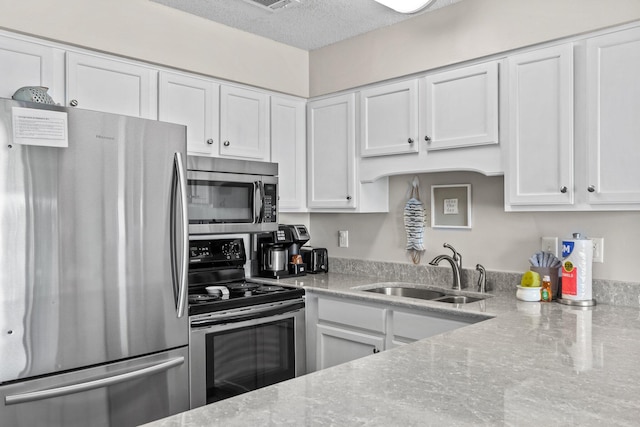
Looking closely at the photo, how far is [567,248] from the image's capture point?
2289 millimetres

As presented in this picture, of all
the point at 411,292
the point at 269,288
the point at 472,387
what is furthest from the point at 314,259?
the point at 472,387

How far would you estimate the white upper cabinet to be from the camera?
2439 millimetres

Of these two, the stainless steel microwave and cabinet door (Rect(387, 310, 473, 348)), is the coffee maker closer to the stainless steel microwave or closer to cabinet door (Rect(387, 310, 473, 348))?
the stainless steel microwave

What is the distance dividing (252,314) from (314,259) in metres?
0.91

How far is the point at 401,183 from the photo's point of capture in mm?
3250

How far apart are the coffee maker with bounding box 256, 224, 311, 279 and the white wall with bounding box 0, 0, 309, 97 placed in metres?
0.95

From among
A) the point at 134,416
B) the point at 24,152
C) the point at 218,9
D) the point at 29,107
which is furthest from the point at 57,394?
the point at 218,9

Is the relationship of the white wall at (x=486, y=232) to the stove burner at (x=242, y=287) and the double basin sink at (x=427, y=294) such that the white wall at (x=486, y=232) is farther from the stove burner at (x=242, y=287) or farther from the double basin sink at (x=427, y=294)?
the stove burner at (x=242, y=287)

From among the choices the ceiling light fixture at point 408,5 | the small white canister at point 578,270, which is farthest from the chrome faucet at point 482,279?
the ceiling light fixture at point 408,5

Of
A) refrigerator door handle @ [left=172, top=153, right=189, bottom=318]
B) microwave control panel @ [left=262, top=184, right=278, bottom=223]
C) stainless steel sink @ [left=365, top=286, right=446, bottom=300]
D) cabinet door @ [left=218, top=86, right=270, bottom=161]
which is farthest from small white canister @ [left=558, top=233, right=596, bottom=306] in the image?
cabinet door @ [left=218, top=86, right=270, bottom=161]

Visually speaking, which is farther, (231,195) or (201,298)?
(231,195)

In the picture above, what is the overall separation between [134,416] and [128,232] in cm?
78

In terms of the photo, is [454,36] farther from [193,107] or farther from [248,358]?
[248,358]

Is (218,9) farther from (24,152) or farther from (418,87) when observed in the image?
(24,152)
